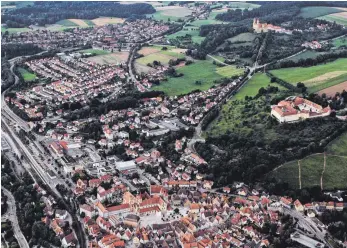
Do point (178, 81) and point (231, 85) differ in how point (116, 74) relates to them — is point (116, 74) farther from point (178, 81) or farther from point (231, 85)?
point (231, 85)

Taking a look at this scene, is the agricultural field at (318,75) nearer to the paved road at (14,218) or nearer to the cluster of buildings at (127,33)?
the cluster of buildings at (127,33)

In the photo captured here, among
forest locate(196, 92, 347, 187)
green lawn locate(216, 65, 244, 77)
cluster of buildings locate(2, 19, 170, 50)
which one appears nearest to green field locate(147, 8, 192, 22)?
cluster of buildings locate(2, 19, 170, 50)

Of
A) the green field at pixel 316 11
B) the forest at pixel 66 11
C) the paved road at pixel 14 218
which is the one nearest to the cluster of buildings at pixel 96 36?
the forest at pixel 66 11

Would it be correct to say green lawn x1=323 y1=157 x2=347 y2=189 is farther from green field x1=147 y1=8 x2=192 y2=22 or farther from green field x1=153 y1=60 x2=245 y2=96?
green field x1=147 y1=8 x2=192 y2=22

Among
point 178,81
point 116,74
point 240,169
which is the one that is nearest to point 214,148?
point 240,169

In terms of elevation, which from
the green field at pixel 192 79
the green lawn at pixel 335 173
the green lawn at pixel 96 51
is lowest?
the green lawn at pixel 96 51

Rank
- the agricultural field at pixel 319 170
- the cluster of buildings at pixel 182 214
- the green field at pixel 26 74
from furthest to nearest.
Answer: the green field at pixel 26 74 → the agricultural field at pixel 319 170 → the cluster of buildings at pixel 182 214

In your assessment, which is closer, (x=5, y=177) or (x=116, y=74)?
(x=5, y=177)

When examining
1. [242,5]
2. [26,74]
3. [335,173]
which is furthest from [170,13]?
[335,173]
